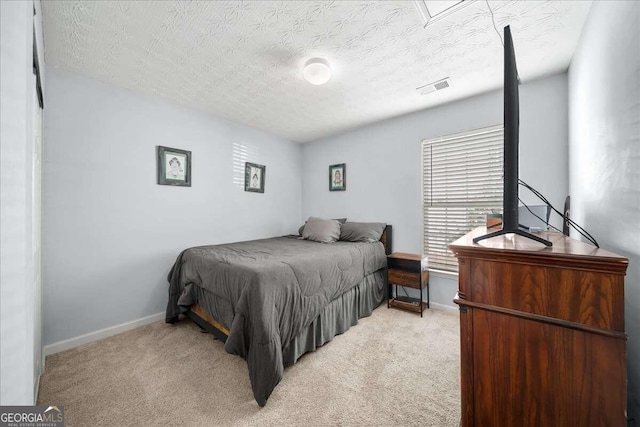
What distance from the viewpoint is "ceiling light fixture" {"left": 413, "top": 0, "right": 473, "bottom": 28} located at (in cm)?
147

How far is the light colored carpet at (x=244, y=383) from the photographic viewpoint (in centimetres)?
143

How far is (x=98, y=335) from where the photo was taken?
91.0 inches

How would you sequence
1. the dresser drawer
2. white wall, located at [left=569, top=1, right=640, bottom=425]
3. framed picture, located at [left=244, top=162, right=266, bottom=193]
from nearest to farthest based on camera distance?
white wall, located at [left=569, top=1, right=640, bottom=425] → the dresser drawer → framed picture, located at [left=244, top=162, right=266, bottom=193]

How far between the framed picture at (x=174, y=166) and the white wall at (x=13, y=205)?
6.94 ft

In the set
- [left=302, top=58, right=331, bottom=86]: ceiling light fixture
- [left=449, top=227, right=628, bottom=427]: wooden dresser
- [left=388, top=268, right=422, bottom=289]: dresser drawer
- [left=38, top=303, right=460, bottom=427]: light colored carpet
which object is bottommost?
[left=38, top=303, right=460, bottom=427]: light colored carpet

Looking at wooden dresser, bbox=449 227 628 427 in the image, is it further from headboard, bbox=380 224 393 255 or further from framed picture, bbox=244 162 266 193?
framed picture, bbox=244 162 266 193

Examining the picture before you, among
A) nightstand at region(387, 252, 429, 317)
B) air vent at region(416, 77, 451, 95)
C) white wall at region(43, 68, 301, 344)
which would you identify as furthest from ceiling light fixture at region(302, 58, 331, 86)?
nightstand at region(387, 252, 429, 317)

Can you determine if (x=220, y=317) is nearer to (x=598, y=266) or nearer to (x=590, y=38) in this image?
(x=598, y=266)

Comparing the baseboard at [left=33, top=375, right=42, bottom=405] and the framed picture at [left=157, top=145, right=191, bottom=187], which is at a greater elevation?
the framed picture at [left=157, top=145, right=191, bottom=187]

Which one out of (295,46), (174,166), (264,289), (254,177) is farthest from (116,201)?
(295,46)

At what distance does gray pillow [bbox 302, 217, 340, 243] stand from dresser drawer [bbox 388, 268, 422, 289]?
880 mm

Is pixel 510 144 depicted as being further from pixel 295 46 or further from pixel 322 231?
pixel 322 231

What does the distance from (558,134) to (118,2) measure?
144 inches

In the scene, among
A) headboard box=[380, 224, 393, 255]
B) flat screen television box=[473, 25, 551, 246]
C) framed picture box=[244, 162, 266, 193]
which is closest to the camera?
flat screen television box=[473, 25, 551, 246]
